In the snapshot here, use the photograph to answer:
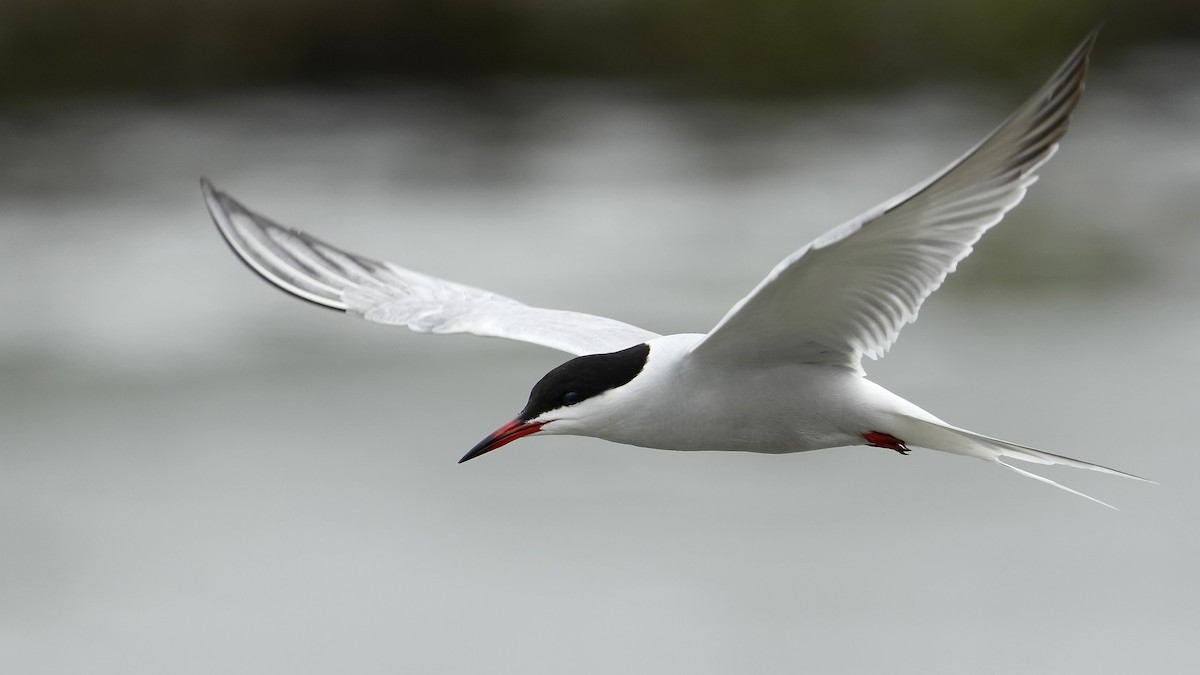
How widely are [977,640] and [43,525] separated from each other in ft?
28.4

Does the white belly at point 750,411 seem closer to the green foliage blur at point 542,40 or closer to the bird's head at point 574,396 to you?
the bird's head at point 574,396

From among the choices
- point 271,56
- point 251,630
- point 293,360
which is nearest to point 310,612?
point 251,630

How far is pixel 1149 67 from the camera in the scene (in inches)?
960

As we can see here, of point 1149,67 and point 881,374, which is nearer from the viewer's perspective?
point 881,374

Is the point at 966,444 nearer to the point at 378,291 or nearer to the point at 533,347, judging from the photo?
the point at 378,291

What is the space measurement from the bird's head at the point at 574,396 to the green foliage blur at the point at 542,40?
16.0 metres

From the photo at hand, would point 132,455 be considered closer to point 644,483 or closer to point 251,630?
point 251,630

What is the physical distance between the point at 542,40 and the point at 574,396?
18.8m

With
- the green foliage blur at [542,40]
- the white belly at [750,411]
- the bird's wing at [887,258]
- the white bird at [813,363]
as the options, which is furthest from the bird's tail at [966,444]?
the green foliage blur at [542,40]

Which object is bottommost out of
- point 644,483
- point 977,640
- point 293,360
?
point 977,640

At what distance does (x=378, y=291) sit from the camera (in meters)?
6.96

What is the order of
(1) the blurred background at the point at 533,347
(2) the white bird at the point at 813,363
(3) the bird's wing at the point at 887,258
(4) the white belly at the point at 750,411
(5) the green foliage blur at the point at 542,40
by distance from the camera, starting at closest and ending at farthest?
1. (3) the bird's wing at the point at 887,258
2. (2) the white bird at the point at 813,363
3. (4) the white belly at the point at 750,411
4. (1) the blurred background at the point at 533,347
5. (5) the green foliage blur at the point at 542,40

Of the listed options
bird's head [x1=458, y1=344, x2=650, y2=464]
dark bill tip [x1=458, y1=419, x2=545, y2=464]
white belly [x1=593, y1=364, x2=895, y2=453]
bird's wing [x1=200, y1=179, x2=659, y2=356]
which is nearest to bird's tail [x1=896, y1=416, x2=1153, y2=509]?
white belly [x1=593, y1=364, x2=895, y2=453]

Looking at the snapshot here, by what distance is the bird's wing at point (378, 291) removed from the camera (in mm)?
6359
